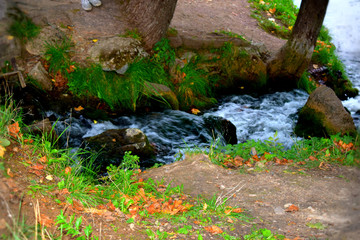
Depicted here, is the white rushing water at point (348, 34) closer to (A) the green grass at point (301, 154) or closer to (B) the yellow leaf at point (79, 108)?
(A) the green grass at point (301, 154)

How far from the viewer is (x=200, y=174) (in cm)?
381

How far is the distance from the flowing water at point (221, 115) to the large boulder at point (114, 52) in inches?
40.8

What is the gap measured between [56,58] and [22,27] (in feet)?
2.86

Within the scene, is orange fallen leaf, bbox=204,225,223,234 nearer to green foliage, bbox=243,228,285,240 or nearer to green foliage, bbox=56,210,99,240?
green foliage, bbox=243,228,285,240

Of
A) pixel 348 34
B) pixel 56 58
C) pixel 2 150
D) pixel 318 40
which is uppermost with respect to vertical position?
pixel 348 34

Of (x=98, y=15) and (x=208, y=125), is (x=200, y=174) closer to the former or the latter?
(x=208, y=125)

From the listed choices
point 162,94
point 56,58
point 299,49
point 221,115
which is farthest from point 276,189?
point 299,49

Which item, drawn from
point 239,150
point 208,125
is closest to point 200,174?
point 239,150

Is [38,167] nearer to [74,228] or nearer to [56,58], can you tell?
[74,228]

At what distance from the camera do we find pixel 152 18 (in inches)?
263

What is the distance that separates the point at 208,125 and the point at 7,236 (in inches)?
181

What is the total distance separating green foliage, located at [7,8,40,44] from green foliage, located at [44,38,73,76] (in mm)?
326

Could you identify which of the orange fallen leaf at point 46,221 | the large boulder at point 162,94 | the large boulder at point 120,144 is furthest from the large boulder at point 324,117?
the orange fallen leaf at point 46,221

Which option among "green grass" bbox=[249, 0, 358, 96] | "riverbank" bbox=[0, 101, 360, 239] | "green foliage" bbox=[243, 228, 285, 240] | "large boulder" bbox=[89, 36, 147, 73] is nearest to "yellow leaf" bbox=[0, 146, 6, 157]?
"riverbank" bbox=[0, 101, 360, 239]
